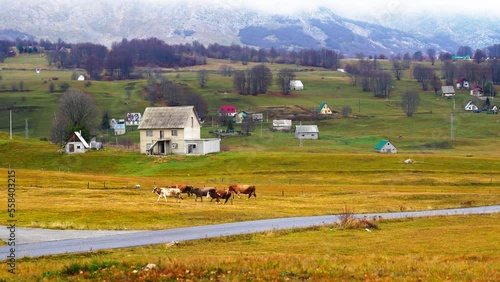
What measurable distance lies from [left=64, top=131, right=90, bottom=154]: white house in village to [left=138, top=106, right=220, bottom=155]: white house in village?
8.66m

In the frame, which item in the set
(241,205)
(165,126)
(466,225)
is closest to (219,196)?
(241,205)

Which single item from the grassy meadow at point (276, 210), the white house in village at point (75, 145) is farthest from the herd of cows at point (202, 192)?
the white house in village at point (75, 145)

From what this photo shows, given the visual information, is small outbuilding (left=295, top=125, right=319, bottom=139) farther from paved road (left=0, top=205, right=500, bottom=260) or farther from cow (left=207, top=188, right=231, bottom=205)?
paved road (left=0, top=205, right=500, bottom=260)

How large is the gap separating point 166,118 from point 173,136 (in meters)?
3.40

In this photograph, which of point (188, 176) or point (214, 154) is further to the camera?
point (214, 154)

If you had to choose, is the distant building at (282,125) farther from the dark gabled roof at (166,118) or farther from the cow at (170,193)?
the cow at (170,193)

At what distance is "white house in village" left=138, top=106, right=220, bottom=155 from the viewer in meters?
119

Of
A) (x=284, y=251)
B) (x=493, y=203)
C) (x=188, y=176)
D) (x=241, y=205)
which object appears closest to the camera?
(x=284, y=251)

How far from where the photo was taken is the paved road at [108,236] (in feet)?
112

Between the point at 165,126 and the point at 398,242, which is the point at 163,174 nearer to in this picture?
the point at 165,126

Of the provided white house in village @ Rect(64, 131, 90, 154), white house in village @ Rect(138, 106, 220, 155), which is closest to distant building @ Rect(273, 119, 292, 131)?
white house in village @ Rect(138, 106, 220, 155)

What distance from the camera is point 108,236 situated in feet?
127

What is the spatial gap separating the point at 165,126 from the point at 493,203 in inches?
2601

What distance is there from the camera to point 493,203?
6319cm
